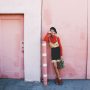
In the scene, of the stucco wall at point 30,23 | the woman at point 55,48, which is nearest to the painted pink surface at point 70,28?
the stucco wall at point 30,23

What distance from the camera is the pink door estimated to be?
480 inches

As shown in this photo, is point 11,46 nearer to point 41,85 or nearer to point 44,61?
point 44,61

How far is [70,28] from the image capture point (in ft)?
39.5

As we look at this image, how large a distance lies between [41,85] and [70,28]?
2.35 metres

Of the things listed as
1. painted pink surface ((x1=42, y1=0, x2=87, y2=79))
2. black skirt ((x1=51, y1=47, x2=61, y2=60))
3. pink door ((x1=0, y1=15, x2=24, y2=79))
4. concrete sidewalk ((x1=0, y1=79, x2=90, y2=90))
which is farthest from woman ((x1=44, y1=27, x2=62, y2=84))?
pink door ((x1=0, y1=15, x2=24, y2=79))

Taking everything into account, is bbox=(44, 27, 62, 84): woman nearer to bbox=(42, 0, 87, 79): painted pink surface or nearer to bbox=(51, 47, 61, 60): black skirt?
bbox=(51, 47, 61, 60): black skirt

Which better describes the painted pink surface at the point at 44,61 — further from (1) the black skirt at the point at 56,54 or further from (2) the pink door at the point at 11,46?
(2) the pink door at the point at 11,46

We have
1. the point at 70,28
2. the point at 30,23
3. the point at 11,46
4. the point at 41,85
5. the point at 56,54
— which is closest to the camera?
the point at 41,85

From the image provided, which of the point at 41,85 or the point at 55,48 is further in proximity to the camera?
the point at 55,48

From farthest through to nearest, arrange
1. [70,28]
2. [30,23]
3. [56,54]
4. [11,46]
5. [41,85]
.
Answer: [11,46] → [70,28] → [30,23] → [56,54] → [41,85]

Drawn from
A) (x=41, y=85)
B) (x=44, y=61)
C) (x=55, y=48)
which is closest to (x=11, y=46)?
(x=44, y=61)

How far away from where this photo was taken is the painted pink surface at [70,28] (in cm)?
1197

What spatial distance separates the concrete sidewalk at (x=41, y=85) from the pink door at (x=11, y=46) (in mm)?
446

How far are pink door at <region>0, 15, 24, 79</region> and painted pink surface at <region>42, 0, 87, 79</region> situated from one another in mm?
979
